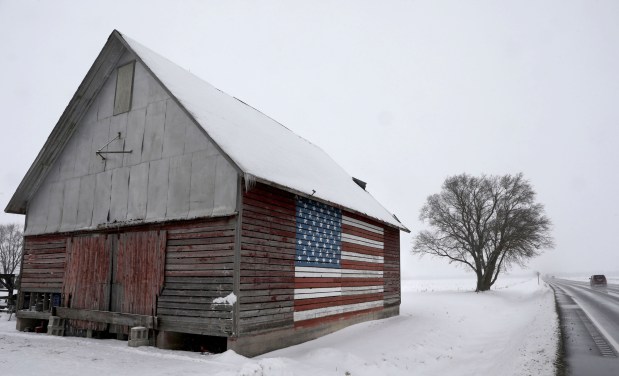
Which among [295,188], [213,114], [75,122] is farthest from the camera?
[75,122]

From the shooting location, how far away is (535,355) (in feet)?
34.0

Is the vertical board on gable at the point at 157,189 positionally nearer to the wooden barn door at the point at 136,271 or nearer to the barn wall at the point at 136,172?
the barn wall at the point at 136,172

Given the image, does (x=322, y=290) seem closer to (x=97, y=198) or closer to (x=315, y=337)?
(x=315, y=337)

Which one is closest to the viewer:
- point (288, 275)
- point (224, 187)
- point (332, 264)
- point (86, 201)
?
point (224, 187)

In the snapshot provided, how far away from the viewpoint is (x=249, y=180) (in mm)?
10133

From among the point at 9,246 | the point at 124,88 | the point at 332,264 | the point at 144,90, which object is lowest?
the point at 332,264

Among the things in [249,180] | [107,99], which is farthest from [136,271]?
[107,99]

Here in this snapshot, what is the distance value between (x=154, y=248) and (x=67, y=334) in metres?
4.83

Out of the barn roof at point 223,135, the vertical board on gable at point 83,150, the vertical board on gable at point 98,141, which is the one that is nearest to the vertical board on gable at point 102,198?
the vertical board on gable at point 98,141

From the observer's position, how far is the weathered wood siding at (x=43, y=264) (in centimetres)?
1441

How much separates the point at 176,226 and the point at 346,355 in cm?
552

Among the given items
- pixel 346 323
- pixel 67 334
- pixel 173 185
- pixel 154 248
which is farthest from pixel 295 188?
pixel 67 334

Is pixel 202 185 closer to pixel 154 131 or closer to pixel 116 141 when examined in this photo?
pixel 154 131

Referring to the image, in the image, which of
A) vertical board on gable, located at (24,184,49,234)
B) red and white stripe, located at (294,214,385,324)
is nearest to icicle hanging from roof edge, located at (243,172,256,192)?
red and white stripe, located at (294,214,385,324)
